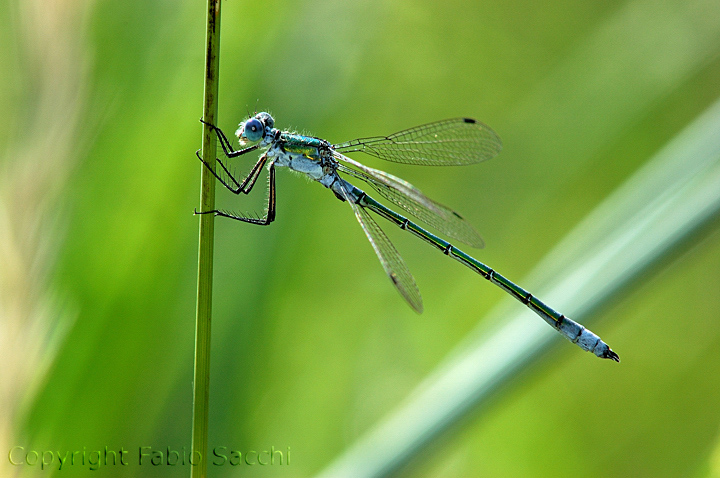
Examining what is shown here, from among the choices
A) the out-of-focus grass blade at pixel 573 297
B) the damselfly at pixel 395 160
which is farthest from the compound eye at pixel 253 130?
the out-of-focus grass blade at pixel 573 297

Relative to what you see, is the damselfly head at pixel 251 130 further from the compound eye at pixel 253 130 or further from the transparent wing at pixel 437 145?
the transparent wing at pixel 437 145

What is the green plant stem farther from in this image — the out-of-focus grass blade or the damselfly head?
the damselfly head

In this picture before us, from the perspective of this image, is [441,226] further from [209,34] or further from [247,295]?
[209,34]

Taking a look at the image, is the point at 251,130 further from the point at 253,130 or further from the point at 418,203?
the point at 418,203

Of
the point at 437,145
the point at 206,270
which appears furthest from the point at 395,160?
the point at 206,270

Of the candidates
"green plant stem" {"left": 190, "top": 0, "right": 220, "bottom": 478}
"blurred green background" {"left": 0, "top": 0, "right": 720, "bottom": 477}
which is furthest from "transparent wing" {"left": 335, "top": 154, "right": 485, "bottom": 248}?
"green plant stem" {"left": 190, "top": 0, "right": 220, "bottom": 478}

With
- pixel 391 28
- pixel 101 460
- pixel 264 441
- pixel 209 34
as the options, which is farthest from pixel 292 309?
pixel 391 28
